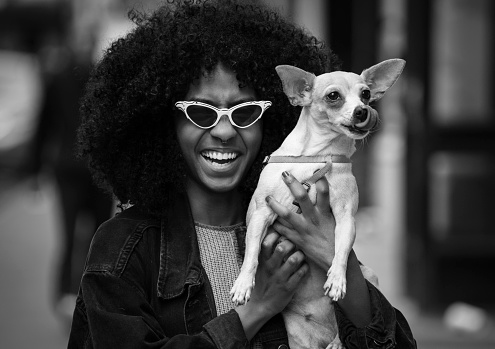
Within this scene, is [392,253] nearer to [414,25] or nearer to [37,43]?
[414,25]

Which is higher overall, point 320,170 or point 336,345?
point 320,170

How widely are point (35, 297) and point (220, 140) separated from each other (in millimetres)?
6134

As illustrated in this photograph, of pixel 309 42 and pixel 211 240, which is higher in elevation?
pixel 309 42

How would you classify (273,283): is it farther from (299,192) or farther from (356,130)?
(356,130)

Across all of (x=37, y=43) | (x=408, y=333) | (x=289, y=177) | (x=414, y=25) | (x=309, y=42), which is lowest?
(x=408, y=333)

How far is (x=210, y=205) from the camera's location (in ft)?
9.82

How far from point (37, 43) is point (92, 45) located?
825 inches

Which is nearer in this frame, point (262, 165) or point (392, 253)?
point (262, 165)

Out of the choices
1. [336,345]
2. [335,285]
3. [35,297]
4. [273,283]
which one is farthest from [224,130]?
[35,297]

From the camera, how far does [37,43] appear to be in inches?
1089

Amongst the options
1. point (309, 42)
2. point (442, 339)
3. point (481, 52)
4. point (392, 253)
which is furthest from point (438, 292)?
point (309, 42)

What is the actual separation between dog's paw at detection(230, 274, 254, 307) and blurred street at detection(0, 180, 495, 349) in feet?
14.9

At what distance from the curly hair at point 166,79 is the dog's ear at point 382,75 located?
0.32m

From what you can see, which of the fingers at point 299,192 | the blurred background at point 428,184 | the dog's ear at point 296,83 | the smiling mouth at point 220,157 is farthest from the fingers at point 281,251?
the blurred background at point 428,184
